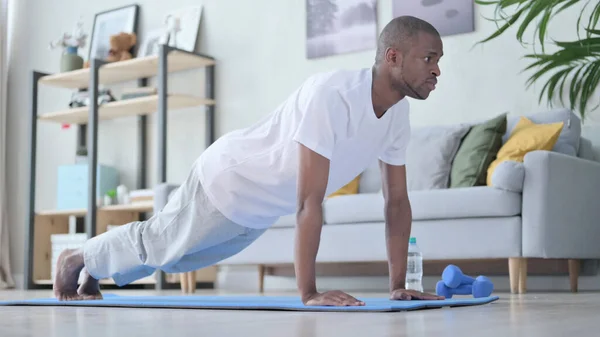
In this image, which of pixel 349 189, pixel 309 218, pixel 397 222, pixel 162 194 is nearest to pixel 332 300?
pixel 309 218

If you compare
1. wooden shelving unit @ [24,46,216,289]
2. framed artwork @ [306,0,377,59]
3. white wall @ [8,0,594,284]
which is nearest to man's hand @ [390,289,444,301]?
white wall @ [8,0,594,284]

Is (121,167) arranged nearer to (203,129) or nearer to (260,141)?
(203,129)

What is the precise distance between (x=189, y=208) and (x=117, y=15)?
3.87 metres

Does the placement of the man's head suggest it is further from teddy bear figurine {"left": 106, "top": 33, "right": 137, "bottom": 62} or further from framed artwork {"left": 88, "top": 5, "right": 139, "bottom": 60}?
framed artwork {"left": 88, "top": 5, "right": 139, "bottom": 60}

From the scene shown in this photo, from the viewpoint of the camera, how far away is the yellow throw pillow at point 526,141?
3568 mm

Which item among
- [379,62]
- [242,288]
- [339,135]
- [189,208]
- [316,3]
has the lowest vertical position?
[242,288]

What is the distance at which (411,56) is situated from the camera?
2010mm

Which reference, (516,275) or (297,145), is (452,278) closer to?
(516,275)

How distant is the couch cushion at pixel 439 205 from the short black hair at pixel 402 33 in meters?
1.40

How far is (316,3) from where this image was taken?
4.90 m

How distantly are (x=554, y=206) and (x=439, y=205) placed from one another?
46cm

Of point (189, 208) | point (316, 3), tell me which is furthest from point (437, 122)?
point (189, 208)

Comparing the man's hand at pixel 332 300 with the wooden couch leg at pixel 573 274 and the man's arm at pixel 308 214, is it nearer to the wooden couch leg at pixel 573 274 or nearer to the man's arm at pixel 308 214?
the man's arm at pixel 308 214

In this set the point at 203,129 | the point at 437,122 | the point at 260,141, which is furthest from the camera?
the point at 203,129
